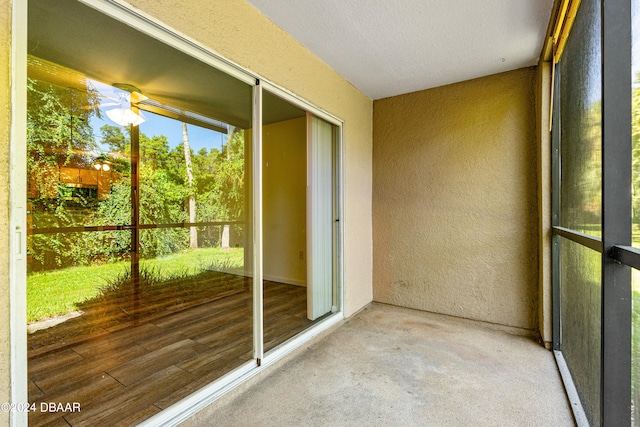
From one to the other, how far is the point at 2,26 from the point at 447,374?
2.91 meters

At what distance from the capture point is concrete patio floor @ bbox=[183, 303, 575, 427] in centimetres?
162

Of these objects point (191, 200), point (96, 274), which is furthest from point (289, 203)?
point (96, 274)

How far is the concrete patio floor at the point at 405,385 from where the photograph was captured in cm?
162

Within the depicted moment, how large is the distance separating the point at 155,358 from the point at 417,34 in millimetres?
3270

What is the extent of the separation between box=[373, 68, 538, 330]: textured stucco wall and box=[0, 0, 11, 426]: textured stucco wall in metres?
3.12

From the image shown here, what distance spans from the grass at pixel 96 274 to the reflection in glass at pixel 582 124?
230 centimetres

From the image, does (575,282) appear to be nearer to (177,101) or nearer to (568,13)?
(568,13)

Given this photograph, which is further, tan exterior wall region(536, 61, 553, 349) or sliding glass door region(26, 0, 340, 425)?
tan exterior wall region(536, 61, 553, 349)

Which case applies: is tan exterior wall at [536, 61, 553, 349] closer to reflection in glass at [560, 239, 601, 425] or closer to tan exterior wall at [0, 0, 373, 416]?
reflection in glass at [560, 239, 601, 425]

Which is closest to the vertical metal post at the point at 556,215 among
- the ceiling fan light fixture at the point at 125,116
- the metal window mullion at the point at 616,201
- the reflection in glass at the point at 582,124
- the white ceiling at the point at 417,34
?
the reflection in glass at the point at 582,124

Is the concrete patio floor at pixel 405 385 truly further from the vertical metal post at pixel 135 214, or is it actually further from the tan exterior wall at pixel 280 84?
the vertical metal post at pixel 135 214

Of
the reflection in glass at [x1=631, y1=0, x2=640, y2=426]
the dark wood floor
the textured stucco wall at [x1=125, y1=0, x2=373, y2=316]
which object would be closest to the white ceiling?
the textured stucco wall at [x1=125, y1=0, x2=373, y2=316]

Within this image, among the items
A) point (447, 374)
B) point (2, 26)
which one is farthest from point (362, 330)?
point (2, 26)

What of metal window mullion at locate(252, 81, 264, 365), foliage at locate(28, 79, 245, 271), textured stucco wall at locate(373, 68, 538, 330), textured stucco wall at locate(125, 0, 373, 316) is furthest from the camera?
textured stucco wall at locate(373, 68, 538, 330)
